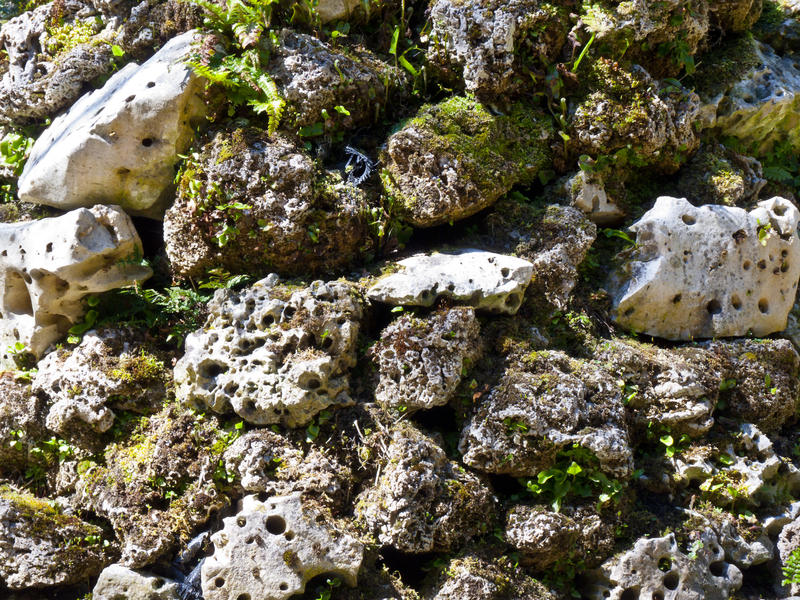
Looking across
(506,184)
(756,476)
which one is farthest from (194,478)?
(756,476)

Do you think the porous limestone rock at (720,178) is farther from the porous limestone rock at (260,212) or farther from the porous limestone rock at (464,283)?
the porous limestone rock at (260,212)

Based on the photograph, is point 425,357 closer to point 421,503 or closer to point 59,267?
point 421,503

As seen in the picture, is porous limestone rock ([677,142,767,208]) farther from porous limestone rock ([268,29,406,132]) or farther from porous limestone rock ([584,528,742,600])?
porous limestone rock ([584,528,742,600])

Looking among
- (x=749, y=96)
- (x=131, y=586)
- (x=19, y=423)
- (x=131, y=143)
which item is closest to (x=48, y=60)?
(x=131, y=143)

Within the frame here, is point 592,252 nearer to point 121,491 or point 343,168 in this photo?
point 343,168

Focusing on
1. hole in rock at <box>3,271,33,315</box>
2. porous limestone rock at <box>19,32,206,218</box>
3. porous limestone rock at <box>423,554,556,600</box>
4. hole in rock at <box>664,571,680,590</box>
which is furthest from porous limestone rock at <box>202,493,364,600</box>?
porous limestone rock at <box>19,32,206,218</box>
